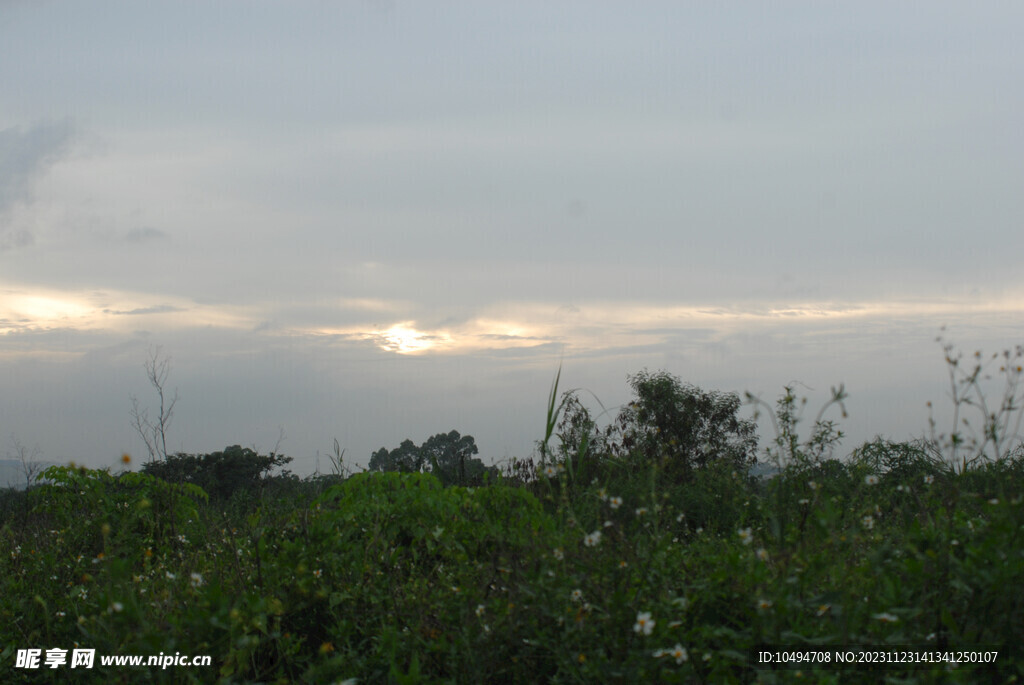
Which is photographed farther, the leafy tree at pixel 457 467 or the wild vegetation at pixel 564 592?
the leafy tree at pixel 457 467

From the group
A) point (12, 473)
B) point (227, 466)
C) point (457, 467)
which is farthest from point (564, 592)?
point (227, 466)

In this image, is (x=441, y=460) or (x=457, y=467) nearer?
(x=457, y=467)

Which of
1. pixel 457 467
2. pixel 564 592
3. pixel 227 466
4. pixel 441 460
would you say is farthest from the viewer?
pixel 227 466

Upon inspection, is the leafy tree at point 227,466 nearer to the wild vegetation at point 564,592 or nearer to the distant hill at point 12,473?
the distant hill at point 12,473

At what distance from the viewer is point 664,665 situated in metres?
2.49

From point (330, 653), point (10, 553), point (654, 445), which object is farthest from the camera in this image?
point (654, 445)

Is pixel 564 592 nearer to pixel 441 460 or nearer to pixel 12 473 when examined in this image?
pixel 441 460

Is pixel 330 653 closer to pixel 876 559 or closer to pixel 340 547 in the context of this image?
pixel 340 547

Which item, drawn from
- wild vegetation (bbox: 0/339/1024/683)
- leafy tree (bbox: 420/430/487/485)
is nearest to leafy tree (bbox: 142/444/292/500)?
leafy tree (bbox: 420/430/487/485)

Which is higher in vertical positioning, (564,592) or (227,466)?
(564,592)

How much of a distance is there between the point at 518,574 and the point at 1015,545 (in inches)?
65.3

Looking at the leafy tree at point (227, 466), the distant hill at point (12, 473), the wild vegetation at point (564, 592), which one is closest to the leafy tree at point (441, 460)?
the wild vegetation at point (564, 592)

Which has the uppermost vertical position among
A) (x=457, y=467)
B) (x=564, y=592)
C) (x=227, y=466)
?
(x=564, y=592)

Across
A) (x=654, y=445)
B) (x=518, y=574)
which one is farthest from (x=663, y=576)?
(x=654, y=445)
